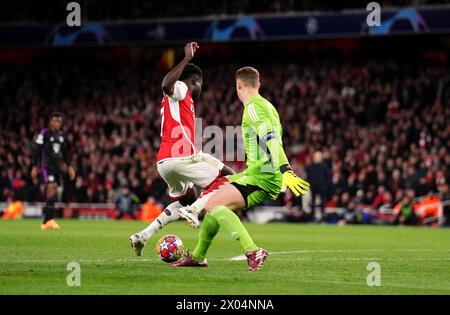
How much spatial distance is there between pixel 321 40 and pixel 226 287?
95.2 feet

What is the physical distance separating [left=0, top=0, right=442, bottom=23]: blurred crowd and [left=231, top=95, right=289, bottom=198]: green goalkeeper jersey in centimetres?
2223

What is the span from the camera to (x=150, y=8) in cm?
3581

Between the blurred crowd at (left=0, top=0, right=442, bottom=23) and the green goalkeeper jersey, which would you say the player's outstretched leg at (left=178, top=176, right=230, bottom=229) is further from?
the blurred crowd at (left=0, top=0, right=442, bottom=23)

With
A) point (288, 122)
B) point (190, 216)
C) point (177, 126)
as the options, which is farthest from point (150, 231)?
point (288, 122)

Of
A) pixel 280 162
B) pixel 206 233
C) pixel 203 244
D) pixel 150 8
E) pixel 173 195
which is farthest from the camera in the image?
pixel 150 8

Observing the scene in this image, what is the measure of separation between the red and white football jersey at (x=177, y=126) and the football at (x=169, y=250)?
1146 mm

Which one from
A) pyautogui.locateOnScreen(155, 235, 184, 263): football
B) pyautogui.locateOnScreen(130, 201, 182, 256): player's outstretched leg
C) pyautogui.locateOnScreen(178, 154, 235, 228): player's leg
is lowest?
pyautogui.locateOnScreen(155, 235, 184, 263): football

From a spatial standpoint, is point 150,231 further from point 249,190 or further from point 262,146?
point 262,146

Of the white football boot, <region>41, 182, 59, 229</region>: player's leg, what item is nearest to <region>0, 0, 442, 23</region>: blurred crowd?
<region>41, 182, 59, 229</region>: player's leg

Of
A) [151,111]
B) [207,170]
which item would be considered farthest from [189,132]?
[151,111]

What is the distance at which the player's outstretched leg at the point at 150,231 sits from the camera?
11.4m

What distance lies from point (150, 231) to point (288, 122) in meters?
20.1

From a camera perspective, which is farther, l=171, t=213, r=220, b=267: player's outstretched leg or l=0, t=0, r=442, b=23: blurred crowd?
l=0, t=0, r=442, b=23: blurred crowd

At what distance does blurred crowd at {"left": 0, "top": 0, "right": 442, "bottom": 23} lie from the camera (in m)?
33.1
